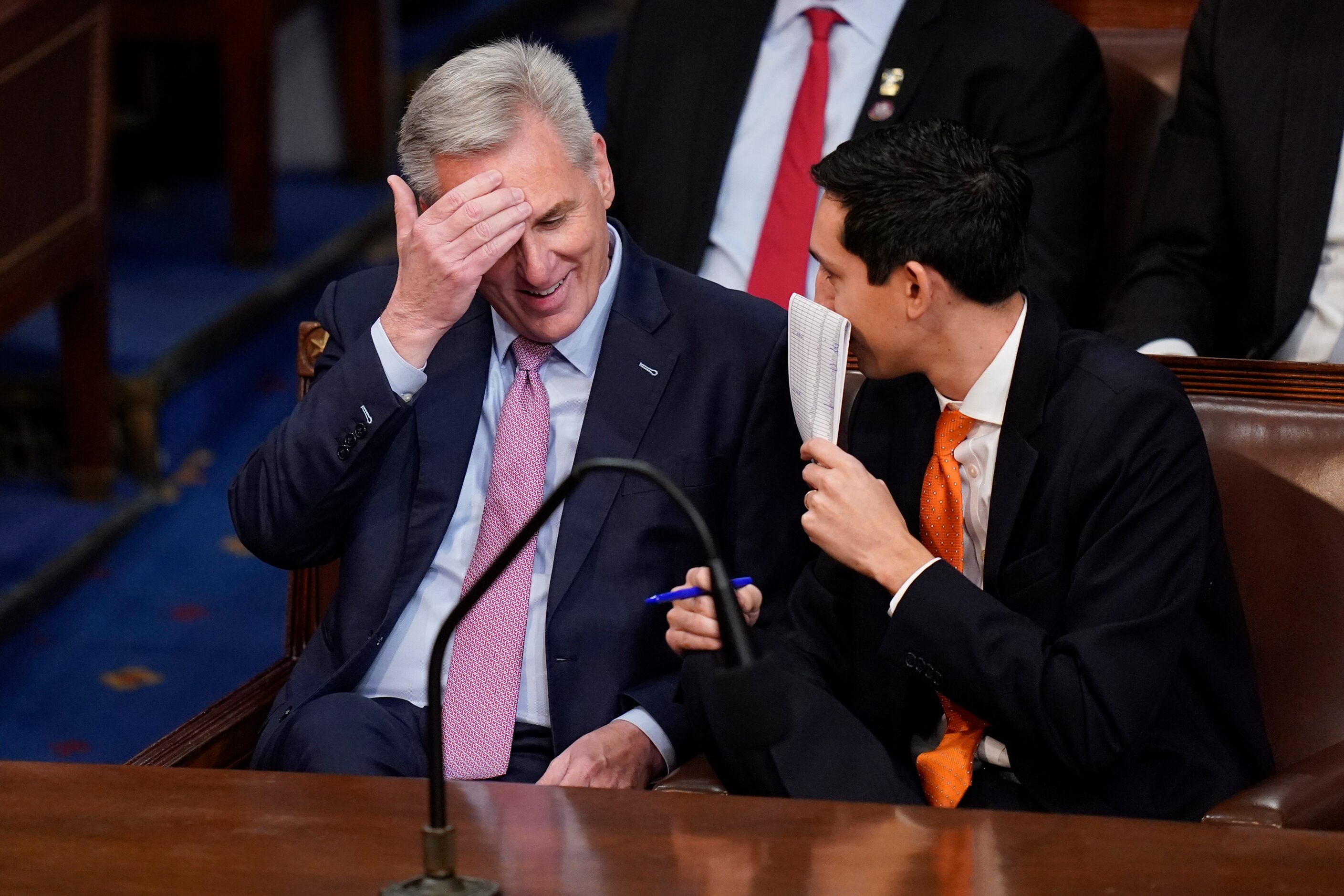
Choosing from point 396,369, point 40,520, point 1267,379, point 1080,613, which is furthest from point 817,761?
point 40,520

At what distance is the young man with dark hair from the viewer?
5.37 feet

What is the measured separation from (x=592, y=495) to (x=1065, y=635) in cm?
56

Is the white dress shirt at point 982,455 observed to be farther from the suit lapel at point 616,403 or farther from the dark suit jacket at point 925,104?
the dark suit jacket at point 925,104

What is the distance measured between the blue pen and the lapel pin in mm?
1138

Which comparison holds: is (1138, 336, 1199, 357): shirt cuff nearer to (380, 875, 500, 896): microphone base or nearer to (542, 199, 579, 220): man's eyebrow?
(542, 199, 579, 220): man's eyebrow

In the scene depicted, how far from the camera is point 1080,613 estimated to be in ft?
5.45

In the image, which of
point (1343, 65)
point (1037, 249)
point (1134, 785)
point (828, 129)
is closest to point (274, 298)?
point (828, 129)

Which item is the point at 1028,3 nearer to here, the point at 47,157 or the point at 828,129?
the point at 828,129

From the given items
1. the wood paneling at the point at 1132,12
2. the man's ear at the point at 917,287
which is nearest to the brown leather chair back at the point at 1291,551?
the man's ear at the point at 917,287

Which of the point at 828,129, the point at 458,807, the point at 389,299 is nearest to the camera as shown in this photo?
the point at 458,807

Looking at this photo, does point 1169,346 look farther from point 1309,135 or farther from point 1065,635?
point 1065,635

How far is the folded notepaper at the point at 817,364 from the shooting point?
171cm

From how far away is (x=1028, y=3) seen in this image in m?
2.63

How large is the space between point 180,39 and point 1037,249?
2941 mm
